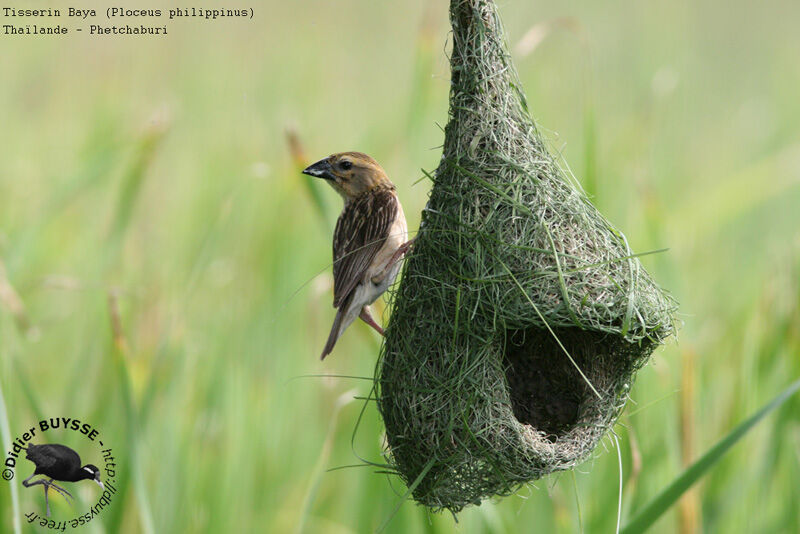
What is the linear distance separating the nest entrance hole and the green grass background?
235 millimetres

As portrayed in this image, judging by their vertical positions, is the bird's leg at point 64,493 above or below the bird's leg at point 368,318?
below

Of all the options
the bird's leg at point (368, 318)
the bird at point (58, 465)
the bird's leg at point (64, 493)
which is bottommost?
the bird's leg at point (64, 493)

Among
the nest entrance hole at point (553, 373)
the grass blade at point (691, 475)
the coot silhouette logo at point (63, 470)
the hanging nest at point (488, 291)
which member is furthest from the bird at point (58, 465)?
the grass blade at point (691, 475)

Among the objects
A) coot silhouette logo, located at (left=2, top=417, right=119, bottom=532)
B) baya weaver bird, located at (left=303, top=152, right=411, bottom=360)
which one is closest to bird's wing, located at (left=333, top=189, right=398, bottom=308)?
baya weaver bird, located at (left=303, top=152, right=411, bottom=360)

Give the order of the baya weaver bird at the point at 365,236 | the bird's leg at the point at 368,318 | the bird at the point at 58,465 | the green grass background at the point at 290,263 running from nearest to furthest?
the baya weaver bird at the point at 365,236
the bird's leg at the point at 368,318
the bird at the point at 58,465
the green grass background at the point at 290,263

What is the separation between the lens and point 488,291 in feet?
8.47

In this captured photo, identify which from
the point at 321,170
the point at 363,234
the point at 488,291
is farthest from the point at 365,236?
the point at 488,291

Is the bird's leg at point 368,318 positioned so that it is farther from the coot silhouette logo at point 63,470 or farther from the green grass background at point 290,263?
the coot silhouette logo at point 63,470

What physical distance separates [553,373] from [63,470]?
183 centimetres

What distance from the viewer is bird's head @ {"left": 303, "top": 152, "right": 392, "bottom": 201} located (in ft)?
9.25

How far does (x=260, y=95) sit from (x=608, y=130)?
10.3ft

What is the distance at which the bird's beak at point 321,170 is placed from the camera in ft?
9.05

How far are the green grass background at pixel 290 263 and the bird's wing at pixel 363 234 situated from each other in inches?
6.5

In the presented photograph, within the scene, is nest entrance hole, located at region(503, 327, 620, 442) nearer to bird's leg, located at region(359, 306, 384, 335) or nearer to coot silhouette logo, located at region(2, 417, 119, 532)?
bird's leg, located at region(359, 306, 384, 335)
